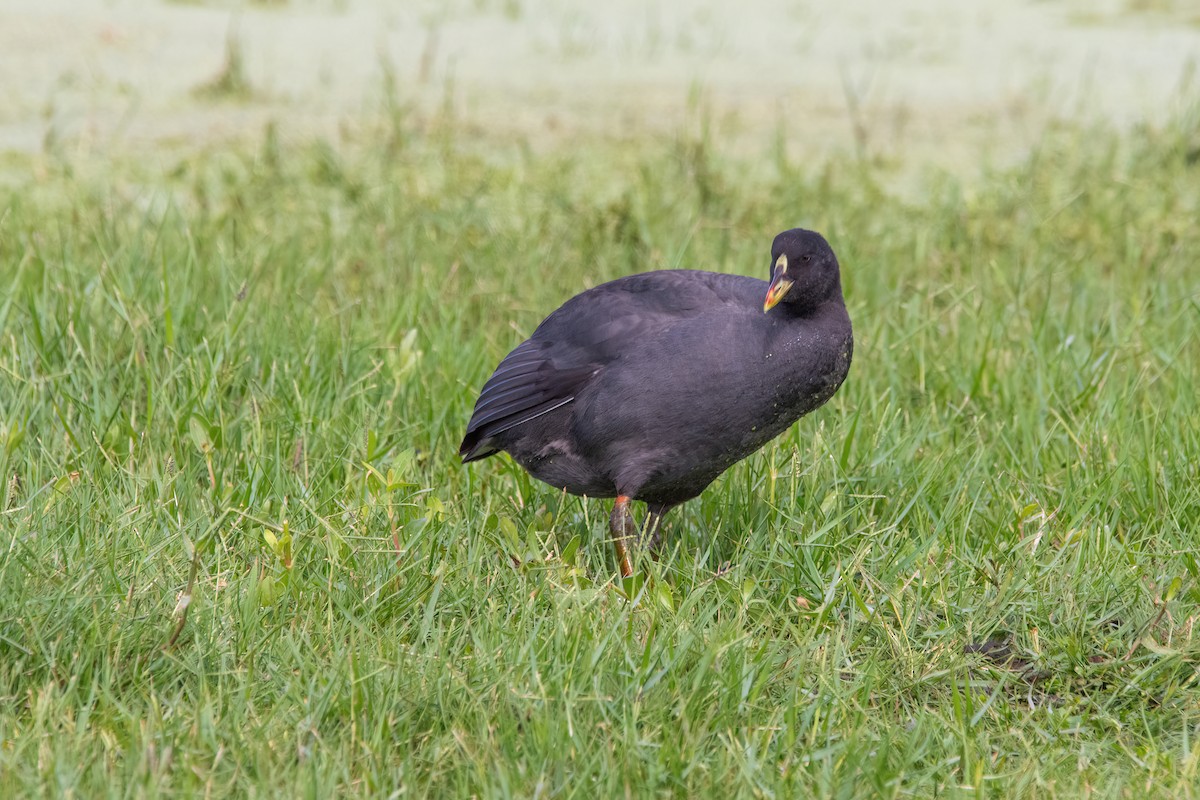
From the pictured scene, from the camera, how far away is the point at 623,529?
344cm

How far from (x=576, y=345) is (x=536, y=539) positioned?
0.57 meters

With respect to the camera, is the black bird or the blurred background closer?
the black bird

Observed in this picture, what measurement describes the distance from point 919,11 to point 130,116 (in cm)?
526

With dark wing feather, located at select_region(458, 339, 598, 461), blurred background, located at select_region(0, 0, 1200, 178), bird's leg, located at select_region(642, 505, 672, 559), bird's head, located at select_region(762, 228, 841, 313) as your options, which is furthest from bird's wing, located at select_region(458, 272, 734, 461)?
blurred background, located at select_region(0, 0, 1200, 178)

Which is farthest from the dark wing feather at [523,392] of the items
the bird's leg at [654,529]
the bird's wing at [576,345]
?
the bird's leg at [654,529]

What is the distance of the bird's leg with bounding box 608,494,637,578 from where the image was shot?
3410mm

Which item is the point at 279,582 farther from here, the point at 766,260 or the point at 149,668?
the point at 766,260

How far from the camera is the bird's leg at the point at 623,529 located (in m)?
3.41

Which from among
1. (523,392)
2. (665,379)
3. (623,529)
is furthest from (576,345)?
(623,529)

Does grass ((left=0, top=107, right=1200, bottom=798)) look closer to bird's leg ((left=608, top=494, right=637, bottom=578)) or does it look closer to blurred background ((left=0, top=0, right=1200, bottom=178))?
bird's leg ((left=608, top=494, right=637, bottom=578))

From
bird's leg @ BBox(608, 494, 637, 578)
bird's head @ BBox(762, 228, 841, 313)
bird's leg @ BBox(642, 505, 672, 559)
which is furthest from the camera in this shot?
bird's leg @ BBox(642, 505, 672, 559)

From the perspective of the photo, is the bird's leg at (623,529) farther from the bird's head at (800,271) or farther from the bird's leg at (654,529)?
the bird's head at (800,271)

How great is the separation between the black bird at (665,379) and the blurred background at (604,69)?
3.21 meters

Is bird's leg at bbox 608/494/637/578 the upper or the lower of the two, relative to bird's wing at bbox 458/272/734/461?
lower
